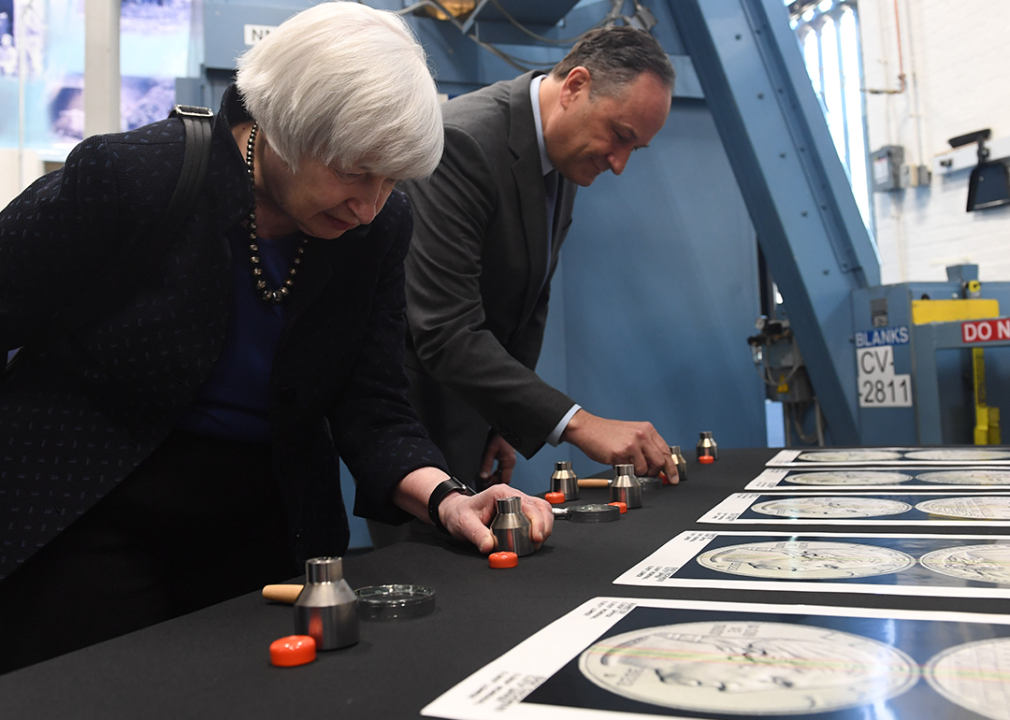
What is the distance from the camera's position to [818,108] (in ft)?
8.38

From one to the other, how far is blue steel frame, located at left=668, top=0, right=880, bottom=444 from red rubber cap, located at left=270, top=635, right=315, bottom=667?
2.24 m

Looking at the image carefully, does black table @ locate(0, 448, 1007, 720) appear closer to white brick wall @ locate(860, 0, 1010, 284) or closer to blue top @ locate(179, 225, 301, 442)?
blue top @ locate(179, 225, 301, 442)

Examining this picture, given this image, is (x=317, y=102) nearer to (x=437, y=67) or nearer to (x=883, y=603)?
(x=883, y=603)

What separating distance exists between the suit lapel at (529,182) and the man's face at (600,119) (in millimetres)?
57

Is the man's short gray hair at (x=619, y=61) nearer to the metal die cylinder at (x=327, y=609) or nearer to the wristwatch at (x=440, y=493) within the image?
the wristwatch at (x=440, y=493)

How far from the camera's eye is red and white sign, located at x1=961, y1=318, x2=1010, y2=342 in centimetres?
195

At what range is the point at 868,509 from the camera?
954 mm

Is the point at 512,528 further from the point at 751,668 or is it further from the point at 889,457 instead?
the point at 889,457

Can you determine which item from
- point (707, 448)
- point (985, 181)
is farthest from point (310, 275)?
point (985, 181)

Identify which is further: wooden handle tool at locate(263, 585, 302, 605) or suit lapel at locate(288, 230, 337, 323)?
suit lapel at locate(288, 230, 337, 323)

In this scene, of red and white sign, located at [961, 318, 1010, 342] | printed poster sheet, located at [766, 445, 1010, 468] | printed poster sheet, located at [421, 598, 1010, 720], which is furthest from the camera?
red and white sign, located at [961, 318, 1010, 342]

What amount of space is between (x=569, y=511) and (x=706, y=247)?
7.38 feet

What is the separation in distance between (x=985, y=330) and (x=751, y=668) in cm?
190

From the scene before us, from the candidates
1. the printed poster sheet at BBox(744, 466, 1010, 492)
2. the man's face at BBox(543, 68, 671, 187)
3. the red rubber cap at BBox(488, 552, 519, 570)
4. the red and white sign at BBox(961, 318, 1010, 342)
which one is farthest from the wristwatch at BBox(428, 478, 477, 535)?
the red and white sign at BBox(961, 318, 1010, 342)
